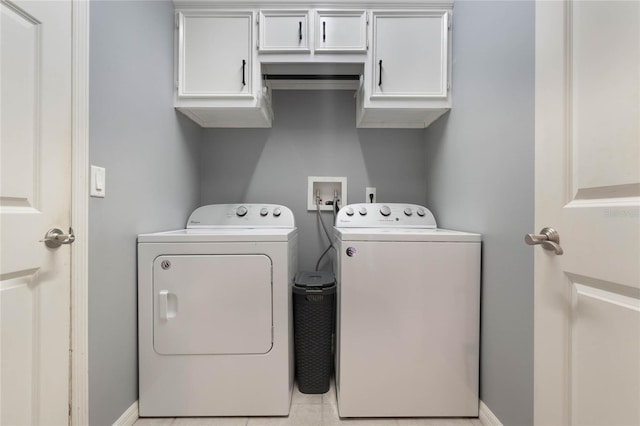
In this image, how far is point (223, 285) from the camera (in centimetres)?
123

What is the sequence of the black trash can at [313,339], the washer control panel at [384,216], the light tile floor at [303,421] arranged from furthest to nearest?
A: the washer control panel at [384,216]
the black trash can at [313,339]
the light tile floor at [303,421]

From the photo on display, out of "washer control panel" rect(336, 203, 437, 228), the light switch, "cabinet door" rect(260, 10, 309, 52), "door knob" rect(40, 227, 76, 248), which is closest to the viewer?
"door knob" rect(40, 227, 76, 248)

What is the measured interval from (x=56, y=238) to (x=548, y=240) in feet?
4.65

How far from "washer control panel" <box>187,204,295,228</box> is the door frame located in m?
0.86

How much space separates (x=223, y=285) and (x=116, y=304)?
412 mm

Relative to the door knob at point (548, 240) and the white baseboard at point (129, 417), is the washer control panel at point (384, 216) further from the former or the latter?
the white baseboard at point (129, 417)

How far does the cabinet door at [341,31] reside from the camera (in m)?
1.53

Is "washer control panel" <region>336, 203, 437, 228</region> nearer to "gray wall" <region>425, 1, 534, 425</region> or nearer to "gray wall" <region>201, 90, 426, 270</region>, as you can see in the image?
"gray wall" <region>201, 90, 426, 270</region>

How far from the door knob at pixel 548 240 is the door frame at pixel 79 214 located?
139 cm

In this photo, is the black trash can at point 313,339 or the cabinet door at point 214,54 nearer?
the black trash can at point 313,339

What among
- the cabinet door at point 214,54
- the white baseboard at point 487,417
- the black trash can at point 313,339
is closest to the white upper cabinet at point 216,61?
the cabinet door at point 214,54

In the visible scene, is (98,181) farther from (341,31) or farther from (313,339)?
(341,31)

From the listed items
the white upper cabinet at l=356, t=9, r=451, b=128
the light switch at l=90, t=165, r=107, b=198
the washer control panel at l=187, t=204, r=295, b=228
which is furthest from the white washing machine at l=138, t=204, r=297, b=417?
the white upper cabinet at l=356, t=9, r=451, b=128

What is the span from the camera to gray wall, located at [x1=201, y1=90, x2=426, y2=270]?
6.58 ft
